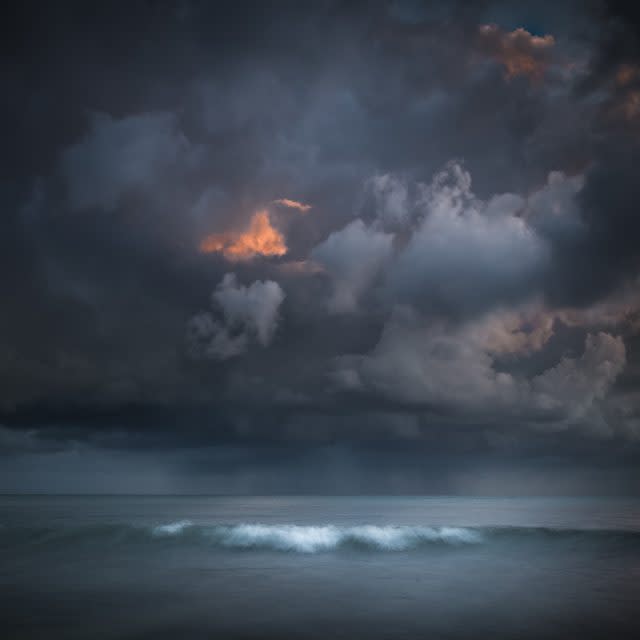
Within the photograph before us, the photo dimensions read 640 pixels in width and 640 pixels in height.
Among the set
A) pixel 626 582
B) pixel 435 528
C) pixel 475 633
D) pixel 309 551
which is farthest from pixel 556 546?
pixel 475 633

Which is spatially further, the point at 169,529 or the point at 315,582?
the point at 169,529

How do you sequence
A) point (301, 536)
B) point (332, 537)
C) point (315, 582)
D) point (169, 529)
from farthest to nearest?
point (169, 529) → point (332, 537) → point (301, 536) → point (315, 582)

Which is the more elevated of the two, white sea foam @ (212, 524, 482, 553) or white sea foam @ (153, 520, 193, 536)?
white sea foam @ (153, 520, 193, 536)

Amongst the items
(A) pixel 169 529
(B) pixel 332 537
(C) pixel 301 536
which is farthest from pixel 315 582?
(A) pixel 169 529

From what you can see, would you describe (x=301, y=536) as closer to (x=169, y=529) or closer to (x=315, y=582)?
(x=169, y=529)

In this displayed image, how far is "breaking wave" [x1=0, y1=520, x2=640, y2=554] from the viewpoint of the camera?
97.2ft

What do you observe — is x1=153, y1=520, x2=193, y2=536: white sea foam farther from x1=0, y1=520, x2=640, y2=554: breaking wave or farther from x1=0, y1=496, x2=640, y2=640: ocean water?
x1=0, y1=496, x2=640, y2=640: ocean water

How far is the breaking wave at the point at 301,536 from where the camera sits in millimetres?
29625

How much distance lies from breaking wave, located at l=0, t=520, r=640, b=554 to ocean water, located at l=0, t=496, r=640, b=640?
125 millimetres

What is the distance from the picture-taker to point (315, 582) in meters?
19.6

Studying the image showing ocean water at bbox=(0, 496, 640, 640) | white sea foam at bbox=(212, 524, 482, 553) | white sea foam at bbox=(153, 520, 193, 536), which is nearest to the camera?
ocean water at bbox=(0, 496, 640, 640)

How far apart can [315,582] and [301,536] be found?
11.9 meters

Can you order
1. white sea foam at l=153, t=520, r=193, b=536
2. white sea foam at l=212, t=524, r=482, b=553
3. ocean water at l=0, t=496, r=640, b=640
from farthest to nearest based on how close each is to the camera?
1. white sea foam at l=153, t=520, r=193, b=536
2. white sea foam at l=212, t=524, r=482, b=553
3. ocean water at l=0, t=496, r=640, b=640

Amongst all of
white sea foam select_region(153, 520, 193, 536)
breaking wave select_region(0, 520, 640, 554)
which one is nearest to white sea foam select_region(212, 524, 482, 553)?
breaking wave select_region(0, 520, 640, 554)
